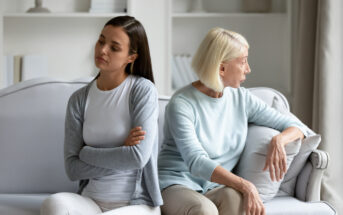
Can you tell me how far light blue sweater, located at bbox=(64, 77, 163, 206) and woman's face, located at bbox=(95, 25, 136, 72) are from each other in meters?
0.11

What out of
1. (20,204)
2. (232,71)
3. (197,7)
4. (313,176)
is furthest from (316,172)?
(197,7)

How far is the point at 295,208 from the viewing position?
2.10m

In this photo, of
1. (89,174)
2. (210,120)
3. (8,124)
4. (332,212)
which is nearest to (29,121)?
(8,124)

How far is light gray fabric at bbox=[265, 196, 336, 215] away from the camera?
2.07 meters

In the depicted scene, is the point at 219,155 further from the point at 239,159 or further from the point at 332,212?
the point at 332,212

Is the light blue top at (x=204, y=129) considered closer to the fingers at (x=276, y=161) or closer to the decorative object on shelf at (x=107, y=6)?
the fingers at (x=276, y=161)

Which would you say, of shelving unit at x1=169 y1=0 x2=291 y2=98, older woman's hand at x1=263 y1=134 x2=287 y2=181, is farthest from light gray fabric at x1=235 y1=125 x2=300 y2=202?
shelving unit at x1=169 y1=0 x2=291 y2=98

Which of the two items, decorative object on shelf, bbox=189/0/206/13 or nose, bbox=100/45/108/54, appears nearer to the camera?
nose, bbox=100/45/108/54

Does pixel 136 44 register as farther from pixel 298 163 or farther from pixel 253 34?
pixel 253 34

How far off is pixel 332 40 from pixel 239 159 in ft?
4.02

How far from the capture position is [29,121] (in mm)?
2400

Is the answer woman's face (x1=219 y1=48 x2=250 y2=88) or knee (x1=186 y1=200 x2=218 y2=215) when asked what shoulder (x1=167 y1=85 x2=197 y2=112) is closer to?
woman's face (x1=219 y1=48 x2=250 y2=88)

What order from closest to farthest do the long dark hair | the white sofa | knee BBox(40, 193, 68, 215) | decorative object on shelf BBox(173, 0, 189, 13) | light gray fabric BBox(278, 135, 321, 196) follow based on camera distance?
knee BBox(40, 193, 68, 215) < the long dark hair < light gray fabric BBox(278, 135, 321, 196) < the white sofa < decorative object on shelf BBox(173, 0, 189, 13)

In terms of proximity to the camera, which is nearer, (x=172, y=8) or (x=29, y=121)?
(x=29, y=121)
